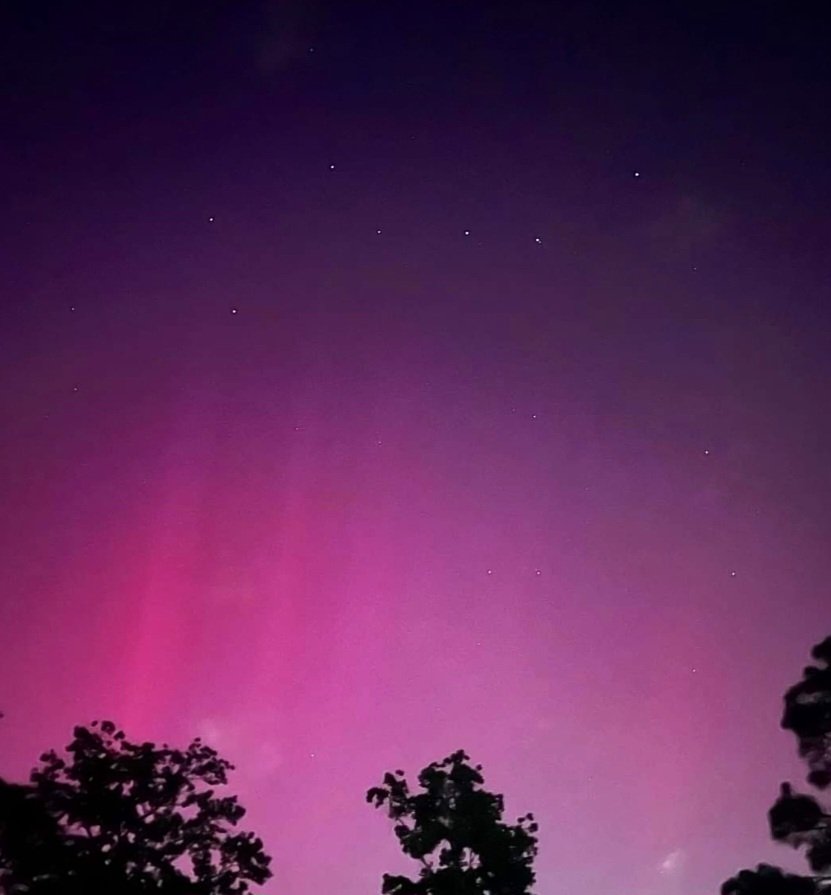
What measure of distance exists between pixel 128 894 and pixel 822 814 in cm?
2031

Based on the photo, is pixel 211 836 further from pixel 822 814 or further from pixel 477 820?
pixel 822 814

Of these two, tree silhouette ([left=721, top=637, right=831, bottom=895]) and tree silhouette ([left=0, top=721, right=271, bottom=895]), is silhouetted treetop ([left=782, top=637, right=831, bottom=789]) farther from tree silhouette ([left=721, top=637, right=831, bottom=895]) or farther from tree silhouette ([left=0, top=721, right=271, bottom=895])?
tree silhouette ([left=0, top=721, right=271, bottom=895])

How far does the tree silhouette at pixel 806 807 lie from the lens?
58.9 feet

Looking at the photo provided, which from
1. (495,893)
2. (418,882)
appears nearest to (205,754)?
(418,882)

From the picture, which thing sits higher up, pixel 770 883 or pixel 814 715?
pixel 814 715

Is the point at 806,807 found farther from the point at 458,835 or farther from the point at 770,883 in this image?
the point at 458,835

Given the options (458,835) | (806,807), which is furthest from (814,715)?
(458,835)

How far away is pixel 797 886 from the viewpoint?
1784 centimetres

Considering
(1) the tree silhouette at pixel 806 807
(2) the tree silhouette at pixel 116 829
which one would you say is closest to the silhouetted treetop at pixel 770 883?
(1) the tree silhouette at pixel 806 807

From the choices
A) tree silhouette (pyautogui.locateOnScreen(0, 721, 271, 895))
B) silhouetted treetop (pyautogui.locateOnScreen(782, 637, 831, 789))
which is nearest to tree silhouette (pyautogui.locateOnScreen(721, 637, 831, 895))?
silhouetted treetop (pyautogui.locateOnScreen(782, 637, 831, 789))

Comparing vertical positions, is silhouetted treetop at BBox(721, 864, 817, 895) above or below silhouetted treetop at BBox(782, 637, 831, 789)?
below

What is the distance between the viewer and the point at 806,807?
18.5 meters

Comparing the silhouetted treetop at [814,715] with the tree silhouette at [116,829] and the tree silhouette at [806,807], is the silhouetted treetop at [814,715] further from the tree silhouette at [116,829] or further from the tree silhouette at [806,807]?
the tree silhouette at [116,829]

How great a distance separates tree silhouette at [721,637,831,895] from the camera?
58.9ft
